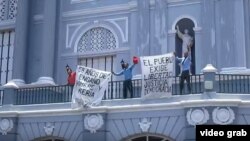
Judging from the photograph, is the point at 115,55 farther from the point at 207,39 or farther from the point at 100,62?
the point at 207,39

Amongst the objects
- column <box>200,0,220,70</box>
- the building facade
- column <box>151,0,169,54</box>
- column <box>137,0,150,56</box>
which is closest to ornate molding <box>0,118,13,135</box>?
the building facade

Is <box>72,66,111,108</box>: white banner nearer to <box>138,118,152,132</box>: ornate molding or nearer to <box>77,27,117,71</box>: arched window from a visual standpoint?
<box>138,118,152,132</box>: ornate molding

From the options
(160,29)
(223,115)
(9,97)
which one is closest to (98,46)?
(160,29)

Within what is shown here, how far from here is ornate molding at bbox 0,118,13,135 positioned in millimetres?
19891

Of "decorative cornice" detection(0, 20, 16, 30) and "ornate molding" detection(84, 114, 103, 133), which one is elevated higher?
"decorative cornice" detection(0, 20, 16, 30)

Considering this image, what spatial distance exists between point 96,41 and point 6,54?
5050mm

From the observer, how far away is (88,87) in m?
19.0

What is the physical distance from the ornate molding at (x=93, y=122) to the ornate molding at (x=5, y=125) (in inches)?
135

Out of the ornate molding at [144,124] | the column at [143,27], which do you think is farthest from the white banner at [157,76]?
the column at [143,27]

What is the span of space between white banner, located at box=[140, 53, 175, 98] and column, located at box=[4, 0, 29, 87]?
7748 mm

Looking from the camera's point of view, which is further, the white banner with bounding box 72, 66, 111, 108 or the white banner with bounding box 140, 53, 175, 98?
the white banner with bounding box 72, 66, 111, 108

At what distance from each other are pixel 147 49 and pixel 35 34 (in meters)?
6.19

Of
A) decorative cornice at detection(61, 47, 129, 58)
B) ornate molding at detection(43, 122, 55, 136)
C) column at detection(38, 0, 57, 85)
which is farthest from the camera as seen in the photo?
column at detection(38, 0, 57, 85)

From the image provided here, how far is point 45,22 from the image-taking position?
79.8 ft
